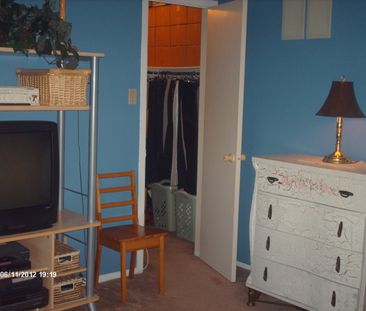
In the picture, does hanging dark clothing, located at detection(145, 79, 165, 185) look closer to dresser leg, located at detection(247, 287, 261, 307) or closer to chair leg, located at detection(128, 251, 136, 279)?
chair leg, located at detection(128, 251, 136, 279)

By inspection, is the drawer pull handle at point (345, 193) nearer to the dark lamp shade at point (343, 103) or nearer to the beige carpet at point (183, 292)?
the dark lamp shade at point (343, 103)

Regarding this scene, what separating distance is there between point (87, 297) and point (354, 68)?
6.92ft

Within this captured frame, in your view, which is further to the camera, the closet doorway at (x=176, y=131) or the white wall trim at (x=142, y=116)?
the closet doorway at (x=176, y=131)

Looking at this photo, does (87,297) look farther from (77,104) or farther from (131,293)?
(77,104)

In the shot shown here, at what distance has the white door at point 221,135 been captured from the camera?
12.4ft

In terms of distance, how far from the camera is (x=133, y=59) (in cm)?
388

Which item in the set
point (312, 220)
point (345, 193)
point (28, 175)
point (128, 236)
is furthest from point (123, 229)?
point (345, 193)

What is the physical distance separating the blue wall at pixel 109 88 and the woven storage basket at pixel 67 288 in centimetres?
62

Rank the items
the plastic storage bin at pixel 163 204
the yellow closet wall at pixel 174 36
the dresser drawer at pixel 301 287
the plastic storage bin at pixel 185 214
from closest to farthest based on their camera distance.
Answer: the dresser drawer at pixel 301 287
the plastic storage bin at pixel 185 214
the plastic storage bin at pixel 163 204
the yellow closet wall at pixel 174 36

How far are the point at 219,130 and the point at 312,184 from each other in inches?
42.9

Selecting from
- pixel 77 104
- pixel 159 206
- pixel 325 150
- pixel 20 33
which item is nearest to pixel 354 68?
pixel 325 150

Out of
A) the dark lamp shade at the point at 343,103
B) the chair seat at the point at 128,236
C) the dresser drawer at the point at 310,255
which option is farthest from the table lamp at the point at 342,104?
the chair seat at the point at 128,236

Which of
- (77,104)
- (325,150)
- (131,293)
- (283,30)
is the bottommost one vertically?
(131,293)

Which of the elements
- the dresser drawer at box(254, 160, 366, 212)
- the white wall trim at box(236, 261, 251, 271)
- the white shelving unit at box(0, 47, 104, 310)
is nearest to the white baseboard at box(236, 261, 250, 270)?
the white wall trim at box(236, 261, 251, 271)
